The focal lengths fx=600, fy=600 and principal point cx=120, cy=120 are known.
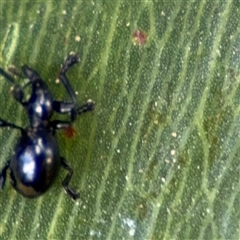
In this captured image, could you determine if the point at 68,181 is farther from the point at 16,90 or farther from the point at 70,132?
the point at 16,90

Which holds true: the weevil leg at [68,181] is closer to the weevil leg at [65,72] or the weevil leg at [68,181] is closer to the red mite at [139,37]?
the weevil leg at [65,72]

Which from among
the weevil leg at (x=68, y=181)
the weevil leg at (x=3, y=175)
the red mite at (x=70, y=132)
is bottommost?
the weevil leg at (x=68, y=181)

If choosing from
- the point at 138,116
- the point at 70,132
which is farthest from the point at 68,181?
the point at 138,116

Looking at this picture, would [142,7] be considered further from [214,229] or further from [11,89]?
[214,229]

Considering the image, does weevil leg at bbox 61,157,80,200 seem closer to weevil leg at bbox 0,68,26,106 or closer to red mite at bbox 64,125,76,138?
red mite at bbox 64,125,76,138

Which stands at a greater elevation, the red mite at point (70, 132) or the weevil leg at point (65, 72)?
the weevil leg at point (65, 72)

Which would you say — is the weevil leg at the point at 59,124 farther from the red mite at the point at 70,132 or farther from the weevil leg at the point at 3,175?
the weevil leg at the point at 3,175

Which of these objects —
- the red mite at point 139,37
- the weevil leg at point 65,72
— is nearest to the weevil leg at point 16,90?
the weevil leg at point 65,72
